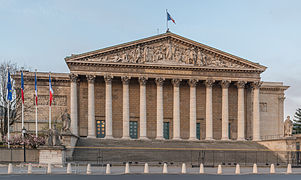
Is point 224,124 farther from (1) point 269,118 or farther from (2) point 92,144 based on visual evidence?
(2) point 92,144

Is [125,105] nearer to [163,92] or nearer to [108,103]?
[108,103]

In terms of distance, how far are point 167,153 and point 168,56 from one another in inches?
626

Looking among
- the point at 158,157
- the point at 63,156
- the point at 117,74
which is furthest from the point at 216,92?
the point at 63,156

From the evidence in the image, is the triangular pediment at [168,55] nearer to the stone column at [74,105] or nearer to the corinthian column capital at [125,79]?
the corinthian column capital at [125,79]

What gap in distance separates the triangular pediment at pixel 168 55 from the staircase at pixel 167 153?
10.9m

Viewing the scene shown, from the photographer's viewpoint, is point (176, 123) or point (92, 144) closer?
point (92, 144)

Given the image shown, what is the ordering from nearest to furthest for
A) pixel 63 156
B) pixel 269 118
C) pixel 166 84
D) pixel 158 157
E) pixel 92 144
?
pixel 63 156
pixel 158 157
pixel 92 144
pixel 166 84
pixel 269 118

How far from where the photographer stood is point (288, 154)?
49.3m

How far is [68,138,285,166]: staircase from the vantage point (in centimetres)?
4416

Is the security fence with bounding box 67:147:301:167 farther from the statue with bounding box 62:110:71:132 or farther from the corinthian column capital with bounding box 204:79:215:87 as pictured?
the corinthian column capital with bounding box 204:79:215:87

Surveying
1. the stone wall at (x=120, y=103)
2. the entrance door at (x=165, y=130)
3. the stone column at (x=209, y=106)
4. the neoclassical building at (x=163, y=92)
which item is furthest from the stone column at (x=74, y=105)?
the stone column at (x=209, y=106)

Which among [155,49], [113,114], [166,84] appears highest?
[155,49]

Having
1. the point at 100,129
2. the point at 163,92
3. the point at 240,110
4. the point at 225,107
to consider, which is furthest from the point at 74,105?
the point at 240,110

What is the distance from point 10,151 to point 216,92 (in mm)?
33990
